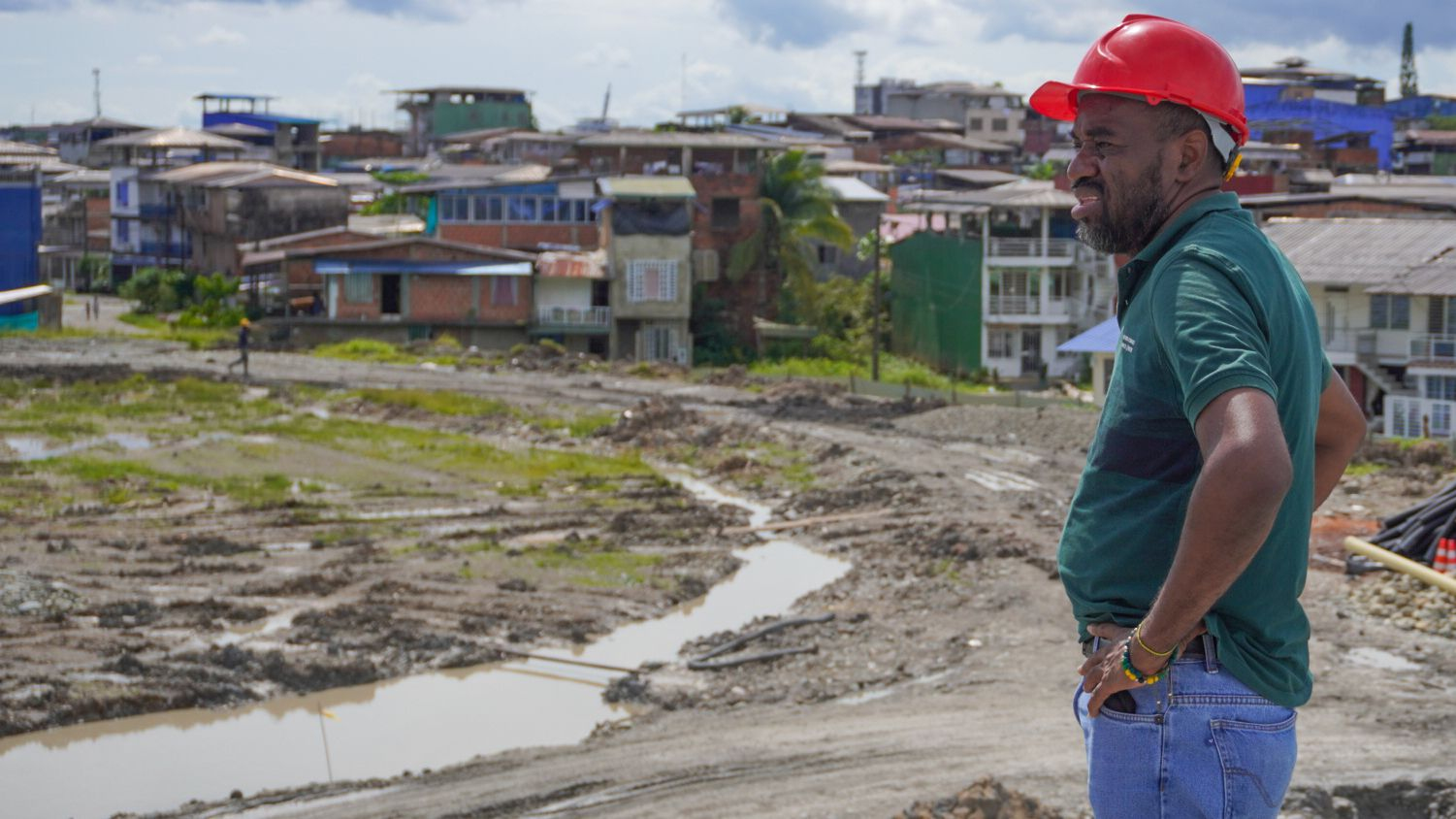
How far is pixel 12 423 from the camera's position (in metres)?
29.6

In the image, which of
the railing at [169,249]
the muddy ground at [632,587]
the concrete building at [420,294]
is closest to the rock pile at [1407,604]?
the muddy ground at [632,587]

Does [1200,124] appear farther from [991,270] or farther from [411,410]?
[991,270]

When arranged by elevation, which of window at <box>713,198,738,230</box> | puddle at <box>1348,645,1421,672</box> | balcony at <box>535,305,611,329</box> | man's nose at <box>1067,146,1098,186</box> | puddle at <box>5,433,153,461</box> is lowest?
puddle at <box>5,433,153,461</box>

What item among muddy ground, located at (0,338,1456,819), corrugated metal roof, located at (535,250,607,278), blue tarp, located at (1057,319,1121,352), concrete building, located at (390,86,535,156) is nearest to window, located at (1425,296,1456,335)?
muddy ground, located at (0,338,1456,819)

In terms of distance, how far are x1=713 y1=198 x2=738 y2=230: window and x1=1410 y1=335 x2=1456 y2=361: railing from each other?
73.5 feet

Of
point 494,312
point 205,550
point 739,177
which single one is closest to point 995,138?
point 739,177

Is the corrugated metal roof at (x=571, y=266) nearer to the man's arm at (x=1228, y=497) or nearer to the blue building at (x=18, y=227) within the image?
the blue building at (x=18, y=227)

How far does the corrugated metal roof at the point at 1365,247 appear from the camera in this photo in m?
31.0

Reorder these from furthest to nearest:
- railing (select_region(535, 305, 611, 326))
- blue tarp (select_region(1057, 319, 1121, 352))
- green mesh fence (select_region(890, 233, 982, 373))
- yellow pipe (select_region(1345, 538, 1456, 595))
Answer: railing (select_region(535, 305, 611, 326)) < green mesh fence (select_region(890, 233, 982, 373)) < blue tarp (select_region(1057, 319, 1121, 352)) < yellow pipe (select_region(1345, 538, 1456, 595))

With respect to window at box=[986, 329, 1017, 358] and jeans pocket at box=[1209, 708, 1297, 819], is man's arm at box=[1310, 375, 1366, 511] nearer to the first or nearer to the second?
jeans pocket at box=[1209, 708, 1297, 819]

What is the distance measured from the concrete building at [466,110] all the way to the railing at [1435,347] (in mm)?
65539

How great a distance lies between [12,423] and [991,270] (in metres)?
25.3

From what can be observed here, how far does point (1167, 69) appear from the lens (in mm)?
2949

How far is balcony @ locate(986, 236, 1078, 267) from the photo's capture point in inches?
1647
